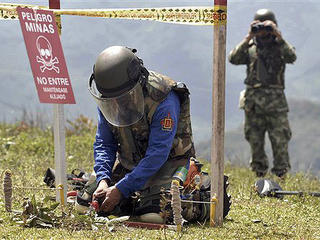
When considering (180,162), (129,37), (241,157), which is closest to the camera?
(180,162)

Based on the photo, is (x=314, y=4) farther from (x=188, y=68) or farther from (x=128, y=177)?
(x=128, y=177)

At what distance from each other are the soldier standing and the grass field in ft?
1.95

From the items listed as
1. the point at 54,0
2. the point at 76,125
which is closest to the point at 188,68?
the point at 76,125

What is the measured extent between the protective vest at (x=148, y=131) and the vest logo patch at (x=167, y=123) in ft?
0.43

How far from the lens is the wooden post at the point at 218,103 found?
17.4 feet

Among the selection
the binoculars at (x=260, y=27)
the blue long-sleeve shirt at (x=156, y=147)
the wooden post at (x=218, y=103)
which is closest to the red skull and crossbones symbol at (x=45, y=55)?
the blue long-sleeve shirt at (x=156, y=147)

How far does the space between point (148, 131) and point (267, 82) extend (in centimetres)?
502

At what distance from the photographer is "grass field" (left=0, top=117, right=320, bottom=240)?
202 inches

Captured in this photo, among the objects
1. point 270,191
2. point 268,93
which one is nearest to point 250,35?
point 268,93

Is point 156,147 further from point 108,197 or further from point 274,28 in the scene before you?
point 274,28

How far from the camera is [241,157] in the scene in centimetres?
1210

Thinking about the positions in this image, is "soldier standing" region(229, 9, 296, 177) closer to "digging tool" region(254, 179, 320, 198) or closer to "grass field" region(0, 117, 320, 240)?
"grass field" region(0, 117, 320, 240)

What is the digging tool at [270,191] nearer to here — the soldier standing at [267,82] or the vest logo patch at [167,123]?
the vest logo patch at [167,123]

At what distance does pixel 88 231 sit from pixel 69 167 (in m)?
4.28
